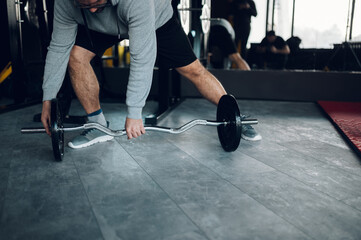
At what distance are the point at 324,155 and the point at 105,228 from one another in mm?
1018

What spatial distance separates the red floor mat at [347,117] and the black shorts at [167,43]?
0.86 meters

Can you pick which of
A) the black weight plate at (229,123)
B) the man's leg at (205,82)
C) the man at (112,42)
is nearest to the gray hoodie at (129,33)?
the man at (112,42)

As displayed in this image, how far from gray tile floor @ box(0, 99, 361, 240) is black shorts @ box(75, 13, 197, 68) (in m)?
0.39

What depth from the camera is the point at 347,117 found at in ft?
7.19

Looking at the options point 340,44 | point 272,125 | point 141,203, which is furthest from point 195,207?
point 340,44

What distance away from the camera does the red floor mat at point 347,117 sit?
1.71 metres

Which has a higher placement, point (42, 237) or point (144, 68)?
point (144, 68)

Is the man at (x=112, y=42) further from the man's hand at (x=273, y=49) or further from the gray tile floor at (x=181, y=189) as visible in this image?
the man's hand at (x=273, y=49)

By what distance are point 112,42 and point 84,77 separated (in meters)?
0.20

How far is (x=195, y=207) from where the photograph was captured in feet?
3.14

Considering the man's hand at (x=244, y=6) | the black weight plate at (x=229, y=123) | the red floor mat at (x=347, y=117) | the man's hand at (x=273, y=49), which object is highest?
the man's hand at (x=244, y=6)

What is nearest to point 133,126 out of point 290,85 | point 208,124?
point 208,124

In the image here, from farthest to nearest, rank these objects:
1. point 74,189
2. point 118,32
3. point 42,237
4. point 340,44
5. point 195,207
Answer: point 340,44 → point 118,32 → point 74,189 → point 195,207 → point 42,237

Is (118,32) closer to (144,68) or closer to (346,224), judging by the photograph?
(144,68)
